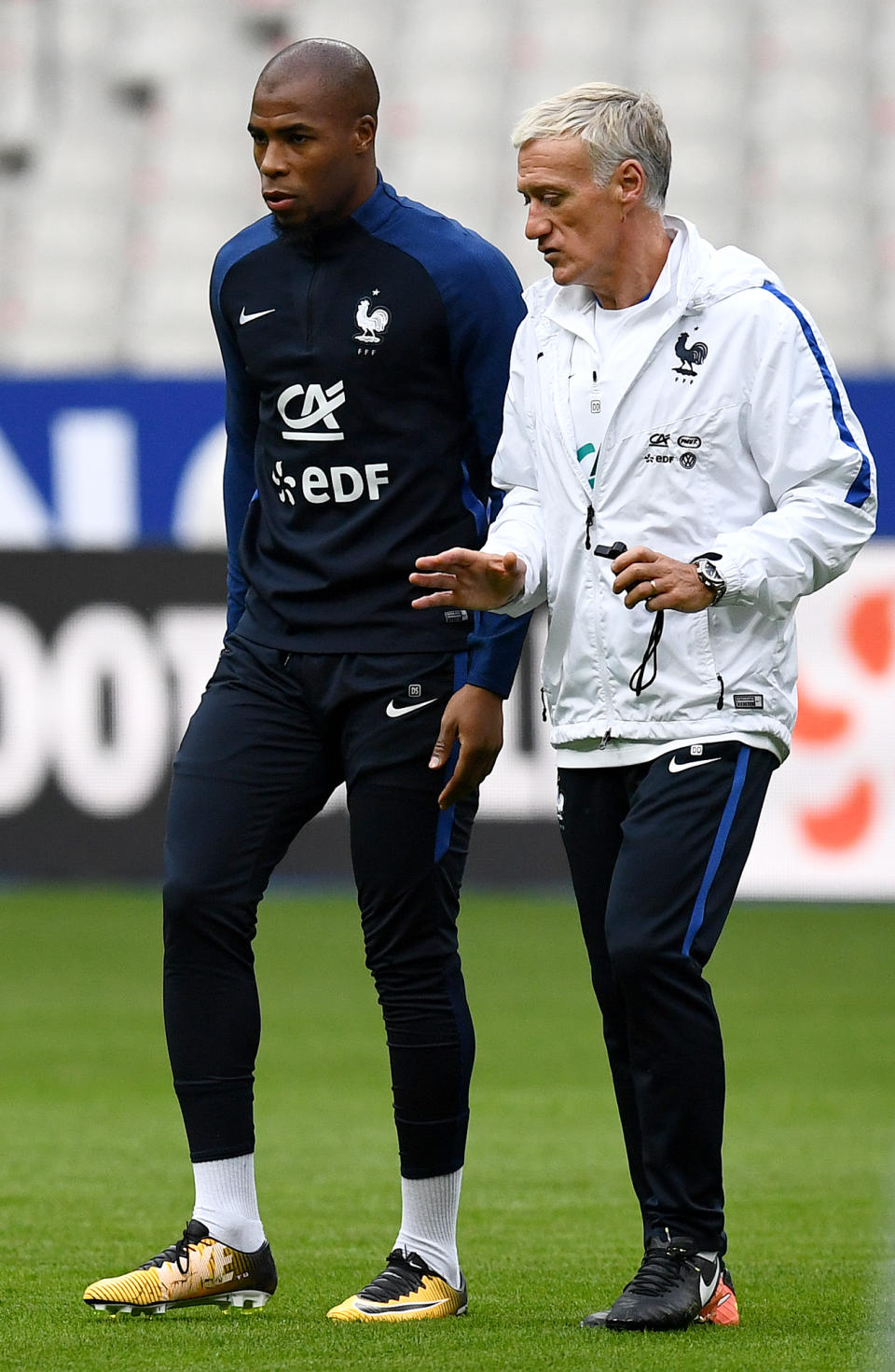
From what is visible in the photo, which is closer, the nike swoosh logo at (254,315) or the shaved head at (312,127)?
the shaved head at (312,127)

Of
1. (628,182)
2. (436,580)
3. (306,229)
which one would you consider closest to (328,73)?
(306,229)

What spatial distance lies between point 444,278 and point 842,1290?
1.72 m

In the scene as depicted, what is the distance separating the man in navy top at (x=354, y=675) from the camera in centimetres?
335

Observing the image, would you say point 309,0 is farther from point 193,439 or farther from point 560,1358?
point 560,1358

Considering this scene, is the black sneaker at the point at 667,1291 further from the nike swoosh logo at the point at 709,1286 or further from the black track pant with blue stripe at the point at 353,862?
the black track pant with blue stripe at the point at 353,862

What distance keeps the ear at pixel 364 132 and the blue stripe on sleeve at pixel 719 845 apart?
1.09 metres

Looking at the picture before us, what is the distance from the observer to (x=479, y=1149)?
5375 mm

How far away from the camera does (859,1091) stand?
6.17 meters

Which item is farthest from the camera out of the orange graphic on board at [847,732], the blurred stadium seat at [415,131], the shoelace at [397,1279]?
the blurred stadium seat at [415,131]

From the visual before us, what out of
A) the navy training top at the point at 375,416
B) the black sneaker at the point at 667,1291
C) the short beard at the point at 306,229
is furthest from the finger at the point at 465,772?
the short beard at the point at 306,229

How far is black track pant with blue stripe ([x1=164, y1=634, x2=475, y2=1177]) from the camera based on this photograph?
11.0 feet

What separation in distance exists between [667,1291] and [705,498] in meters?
1.12

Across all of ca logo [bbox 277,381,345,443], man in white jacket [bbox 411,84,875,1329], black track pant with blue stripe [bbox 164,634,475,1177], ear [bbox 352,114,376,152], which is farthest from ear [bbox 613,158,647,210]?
black track pant with blue stripe [bbox 164,634,475,1177]

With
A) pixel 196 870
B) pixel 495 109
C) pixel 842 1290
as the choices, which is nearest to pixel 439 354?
pixel 196 870
